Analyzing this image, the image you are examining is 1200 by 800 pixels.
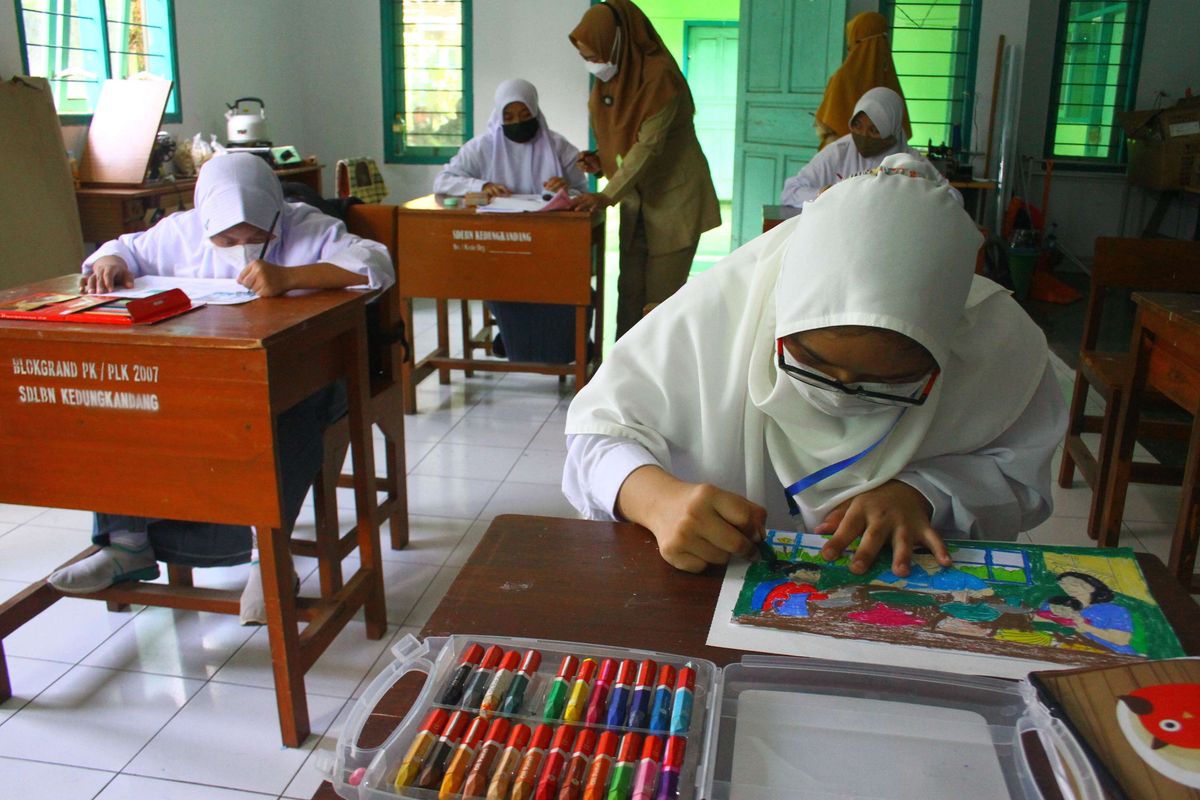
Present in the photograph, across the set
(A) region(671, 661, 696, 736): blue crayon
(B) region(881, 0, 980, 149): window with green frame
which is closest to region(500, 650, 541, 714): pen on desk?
(A) region(671, 661, 696, 736): blue crayon

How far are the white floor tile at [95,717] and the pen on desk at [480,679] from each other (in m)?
1.38

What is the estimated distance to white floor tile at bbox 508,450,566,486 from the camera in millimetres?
3168

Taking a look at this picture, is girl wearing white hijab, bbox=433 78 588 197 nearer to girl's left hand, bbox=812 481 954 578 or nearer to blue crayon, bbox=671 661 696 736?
girl's left hand, bbox=812 481 954 578

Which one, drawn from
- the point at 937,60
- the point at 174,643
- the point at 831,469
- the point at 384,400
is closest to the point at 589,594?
the point at 831,469

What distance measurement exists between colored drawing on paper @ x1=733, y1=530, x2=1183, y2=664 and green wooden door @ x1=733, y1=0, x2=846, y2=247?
476 centimetres

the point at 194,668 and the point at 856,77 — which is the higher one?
the point at 856,77

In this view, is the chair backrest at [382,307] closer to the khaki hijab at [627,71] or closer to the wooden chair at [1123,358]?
the khaki hijab at [627,71]

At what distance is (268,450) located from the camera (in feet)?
5.36

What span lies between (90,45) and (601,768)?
5.32m

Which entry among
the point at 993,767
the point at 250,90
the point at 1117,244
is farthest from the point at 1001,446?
the point at 250,90

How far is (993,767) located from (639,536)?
1.58ft

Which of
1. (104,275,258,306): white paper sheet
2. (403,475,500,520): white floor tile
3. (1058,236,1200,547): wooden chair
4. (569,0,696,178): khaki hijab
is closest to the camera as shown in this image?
(104,275,258,306): white paper sheet

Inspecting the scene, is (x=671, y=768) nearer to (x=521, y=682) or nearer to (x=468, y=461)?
(x=521, y=682)

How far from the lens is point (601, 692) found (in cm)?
67
